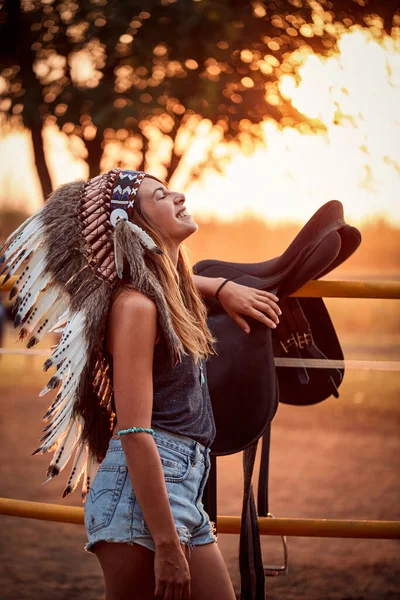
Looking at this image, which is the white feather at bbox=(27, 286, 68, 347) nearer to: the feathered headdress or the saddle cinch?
the feathered headdress

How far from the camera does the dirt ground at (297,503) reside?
3.03 m

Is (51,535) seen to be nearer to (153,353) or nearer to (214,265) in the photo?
(214,265)

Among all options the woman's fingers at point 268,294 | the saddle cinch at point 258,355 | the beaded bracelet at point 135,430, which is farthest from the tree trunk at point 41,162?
the beaded bracelet at point 135,430

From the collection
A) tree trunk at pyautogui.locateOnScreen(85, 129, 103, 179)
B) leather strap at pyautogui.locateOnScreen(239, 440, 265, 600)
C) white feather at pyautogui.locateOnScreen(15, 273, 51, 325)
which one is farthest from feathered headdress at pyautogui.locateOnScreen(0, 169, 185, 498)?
tree trunk at pyautogui.locateOnScreen(85, 129, 103, 179)

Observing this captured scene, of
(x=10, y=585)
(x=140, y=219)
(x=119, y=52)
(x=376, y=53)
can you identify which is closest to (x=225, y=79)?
(x=119, y=52)

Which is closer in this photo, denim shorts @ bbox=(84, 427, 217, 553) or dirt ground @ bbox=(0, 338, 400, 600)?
denim shorts @ bbox=(84, 427, 217, 553)

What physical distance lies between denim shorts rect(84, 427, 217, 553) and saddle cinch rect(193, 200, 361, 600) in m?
0.32

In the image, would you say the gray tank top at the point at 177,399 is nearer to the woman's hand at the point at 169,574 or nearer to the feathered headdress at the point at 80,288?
the feathered headdress at the point at 80,288

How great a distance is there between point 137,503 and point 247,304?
0.63m

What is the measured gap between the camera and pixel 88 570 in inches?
126

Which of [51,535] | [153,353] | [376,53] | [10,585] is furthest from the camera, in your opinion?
[376,53]

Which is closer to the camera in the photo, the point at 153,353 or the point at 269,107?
the point at 153,353

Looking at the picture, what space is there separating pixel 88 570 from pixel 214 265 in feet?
6.08

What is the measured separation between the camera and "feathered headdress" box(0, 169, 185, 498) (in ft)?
4.84
